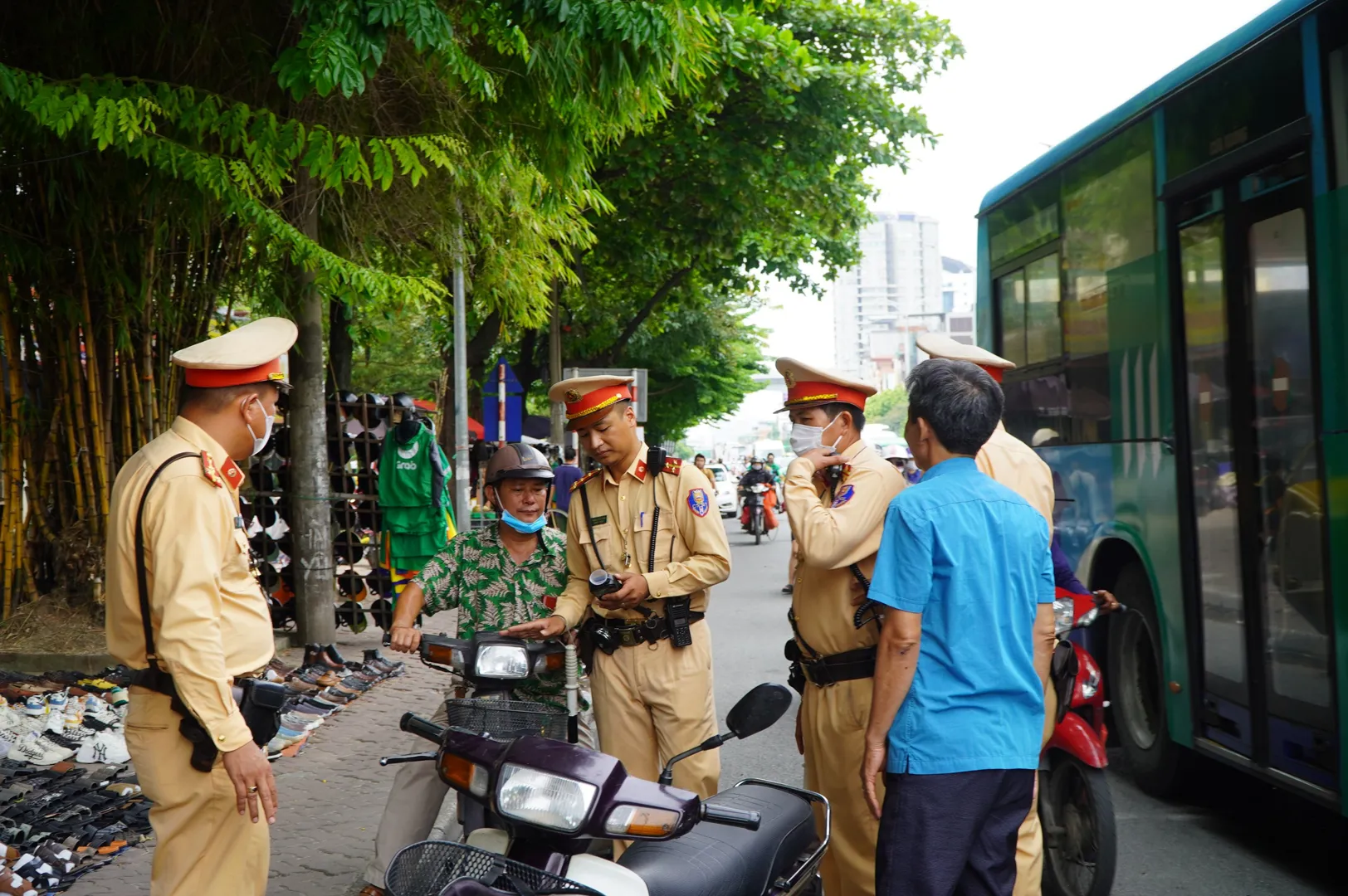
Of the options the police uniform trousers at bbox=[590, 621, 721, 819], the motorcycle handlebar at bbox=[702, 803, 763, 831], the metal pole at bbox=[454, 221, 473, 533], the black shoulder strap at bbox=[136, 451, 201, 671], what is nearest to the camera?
the motorcycle handlebar at bbox=[702, 803, 763, 831]

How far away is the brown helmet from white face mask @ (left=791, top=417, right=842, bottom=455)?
92 centimetres

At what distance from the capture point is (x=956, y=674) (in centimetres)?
302

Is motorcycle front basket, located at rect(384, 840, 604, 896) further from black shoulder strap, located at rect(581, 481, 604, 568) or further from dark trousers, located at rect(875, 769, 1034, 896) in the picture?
black shoulder strap, located at rect(581, 481, 604, 568)

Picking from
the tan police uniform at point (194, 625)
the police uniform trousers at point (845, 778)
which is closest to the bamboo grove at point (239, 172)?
the tan police uniform at point (194, 625)

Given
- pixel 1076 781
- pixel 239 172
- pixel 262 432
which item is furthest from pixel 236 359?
pixel 239 172

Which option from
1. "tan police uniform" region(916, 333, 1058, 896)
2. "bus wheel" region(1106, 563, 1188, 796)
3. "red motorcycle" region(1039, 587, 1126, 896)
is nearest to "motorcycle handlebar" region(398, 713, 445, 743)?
"tan police uniform" region(916, 333, 1058, 896)

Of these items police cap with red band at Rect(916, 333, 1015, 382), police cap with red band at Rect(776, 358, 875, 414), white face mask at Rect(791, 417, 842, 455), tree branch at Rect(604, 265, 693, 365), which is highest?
tree branch at Rect(604, 265, 693, 365)

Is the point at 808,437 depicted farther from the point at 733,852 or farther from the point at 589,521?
the point at 733,852

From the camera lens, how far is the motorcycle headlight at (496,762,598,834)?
2.45 meters

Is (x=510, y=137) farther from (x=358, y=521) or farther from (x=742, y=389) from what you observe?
(x=742, y=389)

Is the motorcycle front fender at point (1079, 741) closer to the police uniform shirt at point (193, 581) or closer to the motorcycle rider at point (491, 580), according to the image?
the motorcycle rider at point (491, 580)

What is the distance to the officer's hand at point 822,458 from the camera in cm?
380

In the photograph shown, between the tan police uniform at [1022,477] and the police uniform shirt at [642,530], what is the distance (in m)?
0.92

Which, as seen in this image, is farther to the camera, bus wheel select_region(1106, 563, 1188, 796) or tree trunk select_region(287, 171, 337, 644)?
tree trunk select_region(287, 171, 337, 644)
